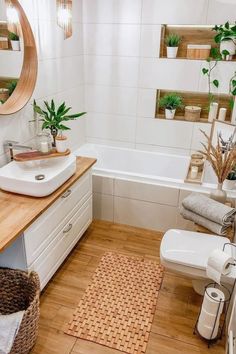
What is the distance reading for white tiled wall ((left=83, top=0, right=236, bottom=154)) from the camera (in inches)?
113

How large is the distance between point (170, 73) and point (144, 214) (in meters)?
1.47

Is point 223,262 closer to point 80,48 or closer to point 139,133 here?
point 139,133

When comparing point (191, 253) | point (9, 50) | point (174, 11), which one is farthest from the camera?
point (174, 11)

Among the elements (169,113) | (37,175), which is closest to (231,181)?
(169,113)

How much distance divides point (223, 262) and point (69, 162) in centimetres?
125

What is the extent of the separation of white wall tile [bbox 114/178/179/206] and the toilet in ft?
2.04

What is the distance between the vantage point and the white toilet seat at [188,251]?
1.86 meters

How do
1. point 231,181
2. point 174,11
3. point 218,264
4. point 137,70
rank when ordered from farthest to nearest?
point 137,70 < point 174,11 < point 231,181 < point 218,264

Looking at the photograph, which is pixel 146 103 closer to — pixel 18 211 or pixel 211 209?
pixel 211 209

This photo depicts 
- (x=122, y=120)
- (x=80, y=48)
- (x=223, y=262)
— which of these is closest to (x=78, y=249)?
(x=223, y=262)

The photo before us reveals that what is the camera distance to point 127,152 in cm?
357

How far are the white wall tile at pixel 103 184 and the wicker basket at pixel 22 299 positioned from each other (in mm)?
1282

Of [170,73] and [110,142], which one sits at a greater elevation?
[170,73]

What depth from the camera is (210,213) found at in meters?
2.04
